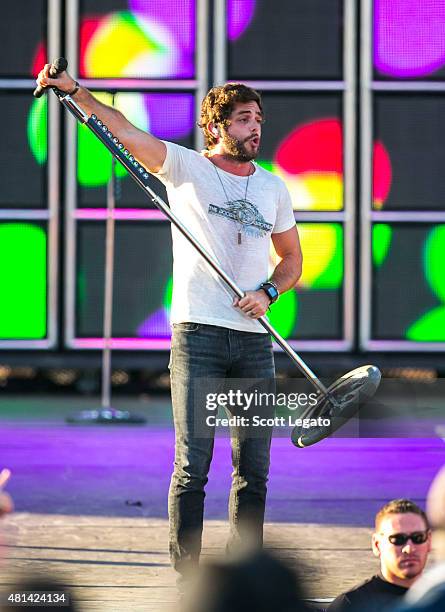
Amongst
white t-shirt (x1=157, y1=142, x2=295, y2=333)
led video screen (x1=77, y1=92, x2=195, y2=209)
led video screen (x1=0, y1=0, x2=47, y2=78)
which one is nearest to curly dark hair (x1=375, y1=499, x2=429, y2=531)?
white t-shirt (x1=157, y1=142, x2=295, y2=333)

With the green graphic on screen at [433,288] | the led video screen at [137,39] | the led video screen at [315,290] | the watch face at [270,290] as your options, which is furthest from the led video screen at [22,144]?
the watch face at [270,290]

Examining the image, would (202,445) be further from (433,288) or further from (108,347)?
(433,288)

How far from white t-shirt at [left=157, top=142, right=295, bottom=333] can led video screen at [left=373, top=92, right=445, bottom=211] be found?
279 inches

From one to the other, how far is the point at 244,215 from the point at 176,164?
0.94 feet

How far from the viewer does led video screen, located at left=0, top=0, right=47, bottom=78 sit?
11.3 metres

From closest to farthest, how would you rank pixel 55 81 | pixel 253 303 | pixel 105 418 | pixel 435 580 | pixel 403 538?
pixel 435 580 < pixel 403 538 < pixel 55 81 < pixel 253 303 < pixel 105 418

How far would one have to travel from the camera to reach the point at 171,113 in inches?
439

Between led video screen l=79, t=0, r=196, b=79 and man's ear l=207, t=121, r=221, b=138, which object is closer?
man's ear l=207, t=121, r=221, b=138

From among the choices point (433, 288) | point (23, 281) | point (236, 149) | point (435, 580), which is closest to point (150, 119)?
point (23, 281)

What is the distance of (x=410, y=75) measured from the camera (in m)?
11.3

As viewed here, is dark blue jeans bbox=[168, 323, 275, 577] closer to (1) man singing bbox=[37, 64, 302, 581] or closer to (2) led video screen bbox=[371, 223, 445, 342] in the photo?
(1) man singing bbox=[37, 64, 302, 581]

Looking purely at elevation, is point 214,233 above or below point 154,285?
below

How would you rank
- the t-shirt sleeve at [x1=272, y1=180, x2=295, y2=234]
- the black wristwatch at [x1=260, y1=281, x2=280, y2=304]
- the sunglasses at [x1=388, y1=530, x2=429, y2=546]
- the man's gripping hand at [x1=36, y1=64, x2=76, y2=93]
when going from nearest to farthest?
1. the sunglasses at [x1=388, y1=530, x2=429, y2=546]
2. the man's gripping hand at [x1=36, y1=64, x2=76, y2=93]
3. the black wristwatch at [x1=260, y1=281, x2=280, y2=304]
4. the t-shirt sleeve at [x1=272, y1=180, x2=295, y2=234]

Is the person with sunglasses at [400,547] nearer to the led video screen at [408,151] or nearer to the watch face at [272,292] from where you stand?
the watch face at [272,292]
